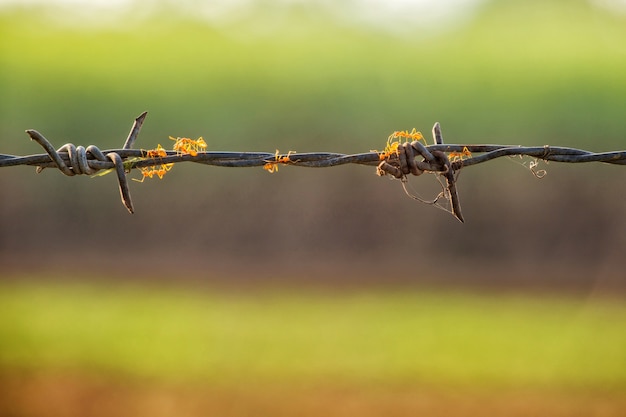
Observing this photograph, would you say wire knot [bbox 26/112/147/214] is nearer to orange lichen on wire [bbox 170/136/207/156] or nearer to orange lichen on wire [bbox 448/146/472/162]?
orange lichen on wire [bbox 170/136/207/156]

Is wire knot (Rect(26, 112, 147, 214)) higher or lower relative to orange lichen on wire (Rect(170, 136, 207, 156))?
lower

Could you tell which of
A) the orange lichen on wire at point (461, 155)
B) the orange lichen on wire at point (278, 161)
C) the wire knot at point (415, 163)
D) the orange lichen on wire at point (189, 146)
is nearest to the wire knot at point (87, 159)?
the orange lichen on wire at point (189, 146)

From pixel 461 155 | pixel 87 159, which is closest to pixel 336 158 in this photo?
pixel 461 155

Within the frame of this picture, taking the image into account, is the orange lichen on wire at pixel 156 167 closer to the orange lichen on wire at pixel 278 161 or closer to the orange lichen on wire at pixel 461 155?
the orange lichen on wire at pixel 278 161

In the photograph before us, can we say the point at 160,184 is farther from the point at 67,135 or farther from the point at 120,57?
the point at 120,57

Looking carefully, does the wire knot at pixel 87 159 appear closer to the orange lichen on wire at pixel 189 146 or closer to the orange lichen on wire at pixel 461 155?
the orange lichen on wire at pixel 189 146

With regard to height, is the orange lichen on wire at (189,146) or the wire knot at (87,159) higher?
the orange lichen on wire at (189,146)

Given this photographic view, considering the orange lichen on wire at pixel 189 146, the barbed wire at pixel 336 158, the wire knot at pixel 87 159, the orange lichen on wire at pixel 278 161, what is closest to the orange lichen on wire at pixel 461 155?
the barbed wire at pixel 336 158

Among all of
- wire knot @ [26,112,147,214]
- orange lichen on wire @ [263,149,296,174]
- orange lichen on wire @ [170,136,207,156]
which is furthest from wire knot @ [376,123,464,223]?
wire knot @ [26,112,147,214]

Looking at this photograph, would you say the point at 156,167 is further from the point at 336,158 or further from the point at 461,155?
the point at 461,155

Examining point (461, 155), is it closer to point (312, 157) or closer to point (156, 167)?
A: point (312, 157)
